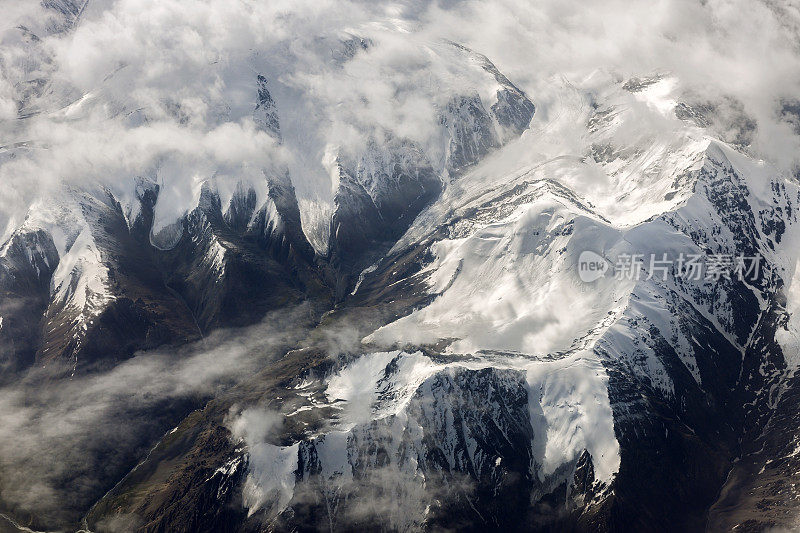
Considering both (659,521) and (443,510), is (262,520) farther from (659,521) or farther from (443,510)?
(659,521)

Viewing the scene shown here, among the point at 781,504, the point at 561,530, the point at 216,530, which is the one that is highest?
the point at 781,504

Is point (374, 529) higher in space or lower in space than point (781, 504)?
lower

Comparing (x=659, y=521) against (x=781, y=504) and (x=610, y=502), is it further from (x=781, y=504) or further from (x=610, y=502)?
(x=781, y=504)

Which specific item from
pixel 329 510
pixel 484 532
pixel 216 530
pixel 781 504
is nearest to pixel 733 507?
pixel 781 504

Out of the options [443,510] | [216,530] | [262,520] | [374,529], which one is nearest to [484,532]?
[443,510]

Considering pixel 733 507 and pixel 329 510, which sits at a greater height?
pixel 733 507

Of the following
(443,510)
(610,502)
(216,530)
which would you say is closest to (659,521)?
(610,502)

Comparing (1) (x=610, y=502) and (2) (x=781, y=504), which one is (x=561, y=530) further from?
(2) (x=781, y=504)
